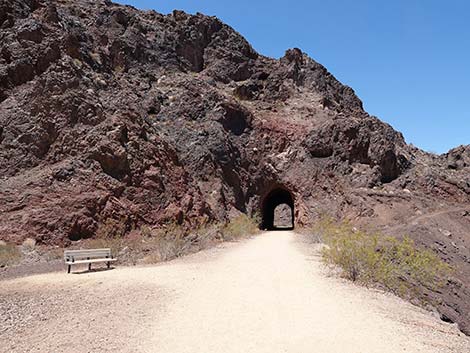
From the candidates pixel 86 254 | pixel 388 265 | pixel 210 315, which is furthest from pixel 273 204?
pixel 210 315

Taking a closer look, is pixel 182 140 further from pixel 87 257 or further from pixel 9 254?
pixel 87 257

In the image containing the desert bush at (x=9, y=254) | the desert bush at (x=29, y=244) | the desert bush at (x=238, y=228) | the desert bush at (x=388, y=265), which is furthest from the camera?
the desert bush at (x=238, y=228)

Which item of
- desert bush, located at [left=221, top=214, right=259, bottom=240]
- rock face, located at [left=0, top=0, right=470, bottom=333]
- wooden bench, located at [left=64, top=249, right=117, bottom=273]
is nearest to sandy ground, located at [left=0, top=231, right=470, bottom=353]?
wooden bench, located at [left=64, top=249, right=117, bottom=273]

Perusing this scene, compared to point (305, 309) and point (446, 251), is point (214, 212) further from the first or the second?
point (305, 309)

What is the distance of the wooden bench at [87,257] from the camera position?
1136 cm

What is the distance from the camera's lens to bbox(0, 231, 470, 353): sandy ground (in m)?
5.47

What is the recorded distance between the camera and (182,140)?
2794 centimetres

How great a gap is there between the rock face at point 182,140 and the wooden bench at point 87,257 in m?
3.44

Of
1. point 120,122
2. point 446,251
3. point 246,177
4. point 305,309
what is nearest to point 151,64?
point 246,177

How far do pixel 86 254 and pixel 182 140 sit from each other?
16802 mm

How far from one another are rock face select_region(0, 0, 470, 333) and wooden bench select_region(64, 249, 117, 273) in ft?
11.3

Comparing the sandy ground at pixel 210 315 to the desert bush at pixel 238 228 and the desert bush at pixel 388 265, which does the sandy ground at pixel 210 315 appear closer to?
the desert bush at pixel 388 265

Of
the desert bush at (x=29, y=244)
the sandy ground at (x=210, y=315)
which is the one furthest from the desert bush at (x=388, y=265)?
the desert bush at (x=29, y=244)

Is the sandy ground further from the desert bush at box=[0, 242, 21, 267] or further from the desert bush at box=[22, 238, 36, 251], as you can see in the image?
the desert bush at box=[22, 238, 36, 251]
